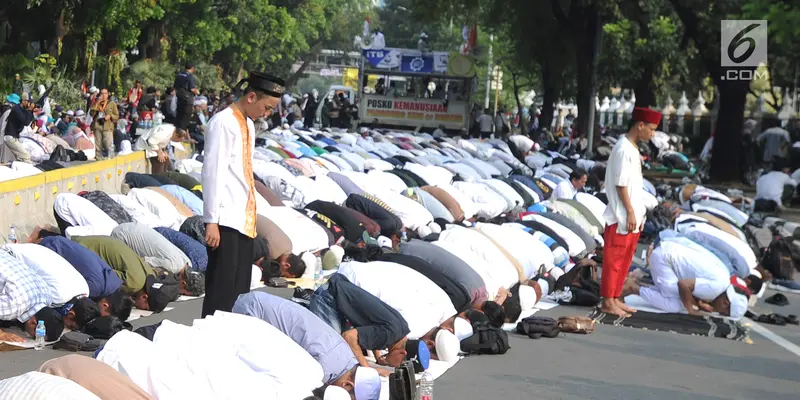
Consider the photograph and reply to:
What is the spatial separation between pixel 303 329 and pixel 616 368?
2955mm

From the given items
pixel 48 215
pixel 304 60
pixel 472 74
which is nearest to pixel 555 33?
pixel 472 74

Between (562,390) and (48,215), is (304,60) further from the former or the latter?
(562,390)

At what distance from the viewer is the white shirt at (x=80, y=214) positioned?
1169cm

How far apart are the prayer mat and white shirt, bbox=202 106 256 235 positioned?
190 inches

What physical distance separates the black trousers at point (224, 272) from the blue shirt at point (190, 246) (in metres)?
4.13

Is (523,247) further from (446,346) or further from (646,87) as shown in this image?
(646,87)

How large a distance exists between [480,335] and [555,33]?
31185mm

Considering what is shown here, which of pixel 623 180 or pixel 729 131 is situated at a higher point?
pixel 623 180

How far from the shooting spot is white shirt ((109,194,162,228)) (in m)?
12.7

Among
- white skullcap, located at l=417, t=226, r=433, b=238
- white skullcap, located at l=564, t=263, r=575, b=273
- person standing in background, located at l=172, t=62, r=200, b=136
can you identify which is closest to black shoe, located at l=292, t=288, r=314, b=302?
white skullcap, located at l=564, t=263, r=575, b=273

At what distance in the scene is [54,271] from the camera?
923 cm

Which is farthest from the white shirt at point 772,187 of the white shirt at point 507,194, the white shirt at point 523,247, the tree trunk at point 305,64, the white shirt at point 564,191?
the tree trunk at point 305,64

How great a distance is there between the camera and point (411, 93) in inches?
1457

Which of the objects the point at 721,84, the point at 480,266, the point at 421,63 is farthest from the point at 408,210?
the point at 421,63
